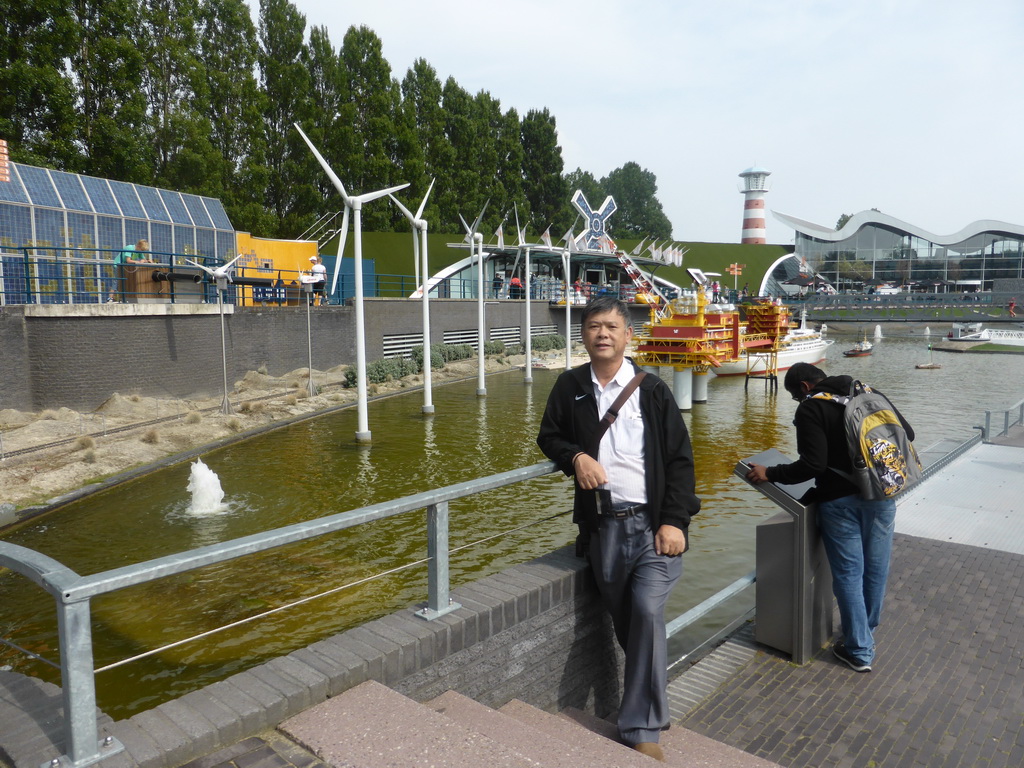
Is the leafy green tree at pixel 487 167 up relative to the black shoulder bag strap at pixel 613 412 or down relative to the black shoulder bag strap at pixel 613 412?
up

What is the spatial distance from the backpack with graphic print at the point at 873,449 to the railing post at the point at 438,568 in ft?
8.43

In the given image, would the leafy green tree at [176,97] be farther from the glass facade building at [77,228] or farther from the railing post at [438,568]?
the railing post at [438,568]

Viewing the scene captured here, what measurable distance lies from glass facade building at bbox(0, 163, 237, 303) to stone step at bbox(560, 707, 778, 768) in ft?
57.3

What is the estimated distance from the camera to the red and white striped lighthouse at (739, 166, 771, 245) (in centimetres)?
9006

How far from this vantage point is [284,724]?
296cm

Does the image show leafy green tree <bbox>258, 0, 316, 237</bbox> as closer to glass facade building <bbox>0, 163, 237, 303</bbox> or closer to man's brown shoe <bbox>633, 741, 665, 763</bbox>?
glass facade building <bbox>0, 163, 237, 303</bbox>

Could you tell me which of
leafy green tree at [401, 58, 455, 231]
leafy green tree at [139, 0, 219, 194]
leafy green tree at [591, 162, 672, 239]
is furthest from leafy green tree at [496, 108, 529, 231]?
leafy green tree at [591, 162, 672, 239]

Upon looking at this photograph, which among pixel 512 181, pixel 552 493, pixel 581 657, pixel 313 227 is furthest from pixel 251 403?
pixel 512 181

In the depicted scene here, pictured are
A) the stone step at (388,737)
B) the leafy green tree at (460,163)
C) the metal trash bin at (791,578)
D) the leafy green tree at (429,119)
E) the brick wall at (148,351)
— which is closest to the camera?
the stone step at (388,737)

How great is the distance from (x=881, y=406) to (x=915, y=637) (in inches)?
71.6

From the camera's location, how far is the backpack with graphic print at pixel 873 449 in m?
4.62

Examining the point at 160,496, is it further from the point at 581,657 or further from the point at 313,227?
the point at 313,227

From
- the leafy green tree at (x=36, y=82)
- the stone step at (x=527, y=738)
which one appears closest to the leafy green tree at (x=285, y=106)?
the leafy green tree at (x=36, y=82)

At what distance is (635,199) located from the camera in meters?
119
